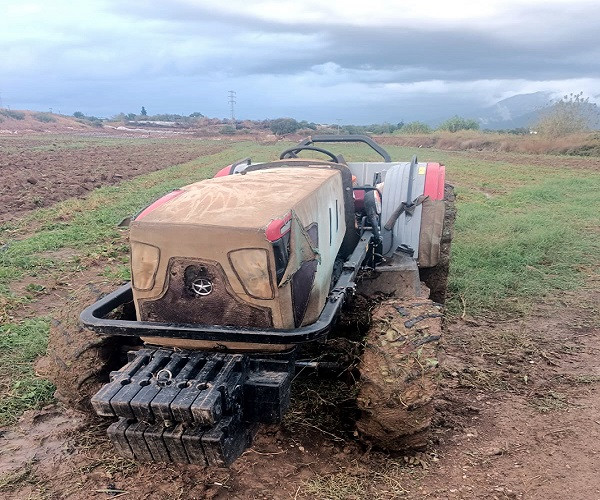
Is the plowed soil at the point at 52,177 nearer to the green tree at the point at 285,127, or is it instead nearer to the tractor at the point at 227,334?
the tractor at the point at 227,334

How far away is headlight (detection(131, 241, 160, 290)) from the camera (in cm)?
271

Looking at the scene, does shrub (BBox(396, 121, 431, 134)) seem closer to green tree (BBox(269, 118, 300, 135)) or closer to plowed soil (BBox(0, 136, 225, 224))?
green tree (BBox(269, 118, 300, 135))

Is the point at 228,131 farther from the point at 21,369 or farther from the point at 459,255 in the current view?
the point at 21,369

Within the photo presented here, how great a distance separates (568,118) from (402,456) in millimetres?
38368

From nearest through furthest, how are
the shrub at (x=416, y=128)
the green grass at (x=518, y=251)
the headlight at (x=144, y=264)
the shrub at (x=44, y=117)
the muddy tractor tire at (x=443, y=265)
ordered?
the headlight at (x=144, y=264), the muddy tractor tire at (x=443, y=265), the green grass at (x=518, y=251), the shrub at (x=416, y=128), the shrub at (x=44, y=117)

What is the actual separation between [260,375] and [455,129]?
50657 millimetres

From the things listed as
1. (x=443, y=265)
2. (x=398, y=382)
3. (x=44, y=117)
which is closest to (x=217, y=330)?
(x=398, y=382)

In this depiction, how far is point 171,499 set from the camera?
9.16 feet

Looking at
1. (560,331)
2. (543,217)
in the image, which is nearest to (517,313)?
(560,331)

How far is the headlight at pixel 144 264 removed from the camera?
2.71 metres

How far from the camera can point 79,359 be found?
3143mm

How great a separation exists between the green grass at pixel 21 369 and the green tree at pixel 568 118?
36.3 meters

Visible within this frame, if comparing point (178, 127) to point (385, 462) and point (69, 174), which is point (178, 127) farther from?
point (385, 462)

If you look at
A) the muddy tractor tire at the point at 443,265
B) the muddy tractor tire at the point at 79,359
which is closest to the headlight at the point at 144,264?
the muddy tractor tire at the point at 79,359
